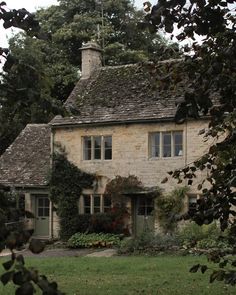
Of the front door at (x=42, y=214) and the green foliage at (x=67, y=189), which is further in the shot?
the front door at (x=42, y=214)

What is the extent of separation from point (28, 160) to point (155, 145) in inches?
309

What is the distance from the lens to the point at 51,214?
29.2m

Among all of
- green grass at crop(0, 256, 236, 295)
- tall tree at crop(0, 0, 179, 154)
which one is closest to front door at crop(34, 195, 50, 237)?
tall tree at crop(0, 0, 179, 154)

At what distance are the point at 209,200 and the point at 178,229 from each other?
21.1 m

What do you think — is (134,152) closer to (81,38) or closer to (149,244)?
(149,244)

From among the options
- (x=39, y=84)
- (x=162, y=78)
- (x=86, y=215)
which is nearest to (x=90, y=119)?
(x=86, y=215)

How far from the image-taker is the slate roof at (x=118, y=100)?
2670 centimetres

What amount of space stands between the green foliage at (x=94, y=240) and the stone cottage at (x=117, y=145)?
5.41ft

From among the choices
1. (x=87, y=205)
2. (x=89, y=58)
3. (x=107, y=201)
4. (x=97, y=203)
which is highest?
(x=89, y=58)

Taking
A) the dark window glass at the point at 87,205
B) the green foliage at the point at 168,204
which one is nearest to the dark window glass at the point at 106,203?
the dark window glass at the point at 87,205

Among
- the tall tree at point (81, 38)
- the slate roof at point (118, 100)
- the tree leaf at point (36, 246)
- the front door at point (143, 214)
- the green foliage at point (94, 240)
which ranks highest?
the tall tree at point (81, 38)

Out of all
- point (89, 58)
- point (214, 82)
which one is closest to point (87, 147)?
point (89, 58)

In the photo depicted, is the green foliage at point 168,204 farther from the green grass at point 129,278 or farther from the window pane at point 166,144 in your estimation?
the green grass at point 129,278

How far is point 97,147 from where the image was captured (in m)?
28.2
